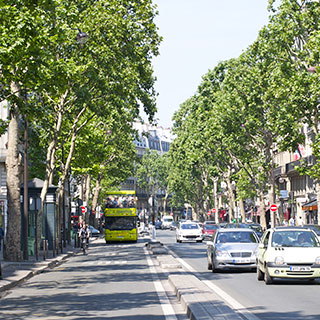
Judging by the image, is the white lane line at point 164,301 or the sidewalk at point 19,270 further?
the sidewalk at point 19,270

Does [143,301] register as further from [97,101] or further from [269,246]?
[97,101]

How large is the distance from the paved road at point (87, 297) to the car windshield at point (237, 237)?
2.51m

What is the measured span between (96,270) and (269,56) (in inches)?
1008

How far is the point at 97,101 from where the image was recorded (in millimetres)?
43031

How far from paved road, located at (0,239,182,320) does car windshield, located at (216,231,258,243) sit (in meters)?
2.51

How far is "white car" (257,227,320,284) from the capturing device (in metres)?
21.1

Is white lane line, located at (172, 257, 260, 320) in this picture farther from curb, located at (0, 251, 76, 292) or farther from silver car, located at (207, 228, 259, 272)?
curb, located at (0, 251, 76, 292)

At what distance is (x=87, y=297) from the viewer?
18609 millimetres

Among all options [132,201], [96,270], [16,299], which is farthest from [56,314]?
[132,201]

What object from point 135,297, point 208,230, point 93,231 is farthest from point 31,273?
point 93,231

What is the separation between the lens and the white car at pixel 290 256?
2112 cm

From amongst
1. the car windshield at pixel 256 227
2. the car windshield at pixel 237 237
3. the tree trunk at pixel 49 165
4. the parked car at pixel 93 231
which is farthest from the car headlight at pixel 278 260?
the parked car at pixel 93 231

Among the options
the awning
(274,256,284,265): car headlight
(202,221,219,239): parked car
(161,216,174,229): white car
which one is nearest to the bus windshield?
(202,221,219,239): parked car

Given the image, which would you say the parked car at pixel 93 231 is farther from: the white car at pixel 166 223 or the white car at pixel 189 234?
the white car at pixel 166 223
